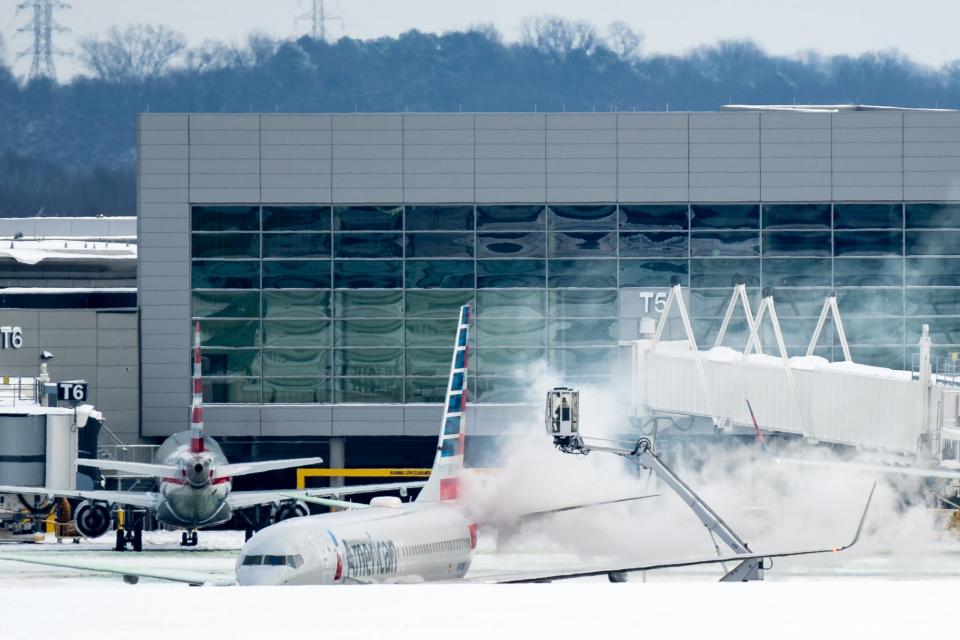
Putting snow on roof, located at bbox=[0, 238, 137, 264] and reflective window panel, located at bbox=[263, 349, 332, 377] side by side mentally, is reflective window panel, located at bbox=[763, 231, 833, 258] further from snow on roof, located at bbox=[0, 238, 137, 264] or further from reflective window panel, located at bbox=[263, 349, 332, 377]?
snow on roof, located at bbox=[0, 238, 137, 264]

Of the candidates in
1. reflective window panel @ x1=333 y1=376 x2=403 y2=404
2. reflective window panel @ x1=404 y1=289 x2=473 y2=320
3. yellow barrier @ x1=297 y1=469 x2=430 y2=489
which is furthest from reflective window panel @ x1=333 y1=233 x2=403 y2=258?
yellow barrier @ x1=297 y1=469 x2=430 y2=489

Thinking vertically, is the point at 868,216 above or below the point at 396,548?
above

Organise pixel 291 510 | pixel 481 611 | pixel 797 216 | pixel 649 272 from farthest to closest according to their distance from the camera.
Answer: pixel 797 216 → pixel 649 272 → pixel 291 510 → pixel 481 611

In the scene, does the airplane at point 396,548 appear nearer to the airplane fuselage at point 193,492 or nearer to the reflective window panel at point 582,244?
the airplane fuselage at point 193,492

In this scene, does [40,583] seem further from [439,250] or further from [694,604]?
[694,604]

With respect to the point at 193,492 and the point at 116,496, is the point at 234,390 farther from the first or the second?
the point at 193,492

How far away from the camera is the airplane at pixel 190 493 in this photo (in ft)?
249

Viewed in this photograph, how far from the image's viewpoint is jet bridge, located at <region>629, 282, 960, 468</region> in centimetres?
7012

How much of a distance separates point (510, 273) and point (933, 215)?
2722 centimetres

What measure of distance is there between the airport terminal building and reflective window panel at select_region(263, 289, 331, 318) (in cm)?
13

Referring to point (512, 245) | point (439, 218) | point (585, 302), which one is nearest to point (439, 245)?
point (439, 218)

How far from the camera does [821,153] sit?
99.4 metres

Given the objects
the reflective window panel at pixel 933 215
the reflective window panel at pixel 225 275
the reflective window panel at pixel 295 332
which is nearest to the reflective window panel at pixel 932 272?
the reflective window panel at pixel 933 215

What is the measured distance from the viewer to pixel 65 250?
515ft
